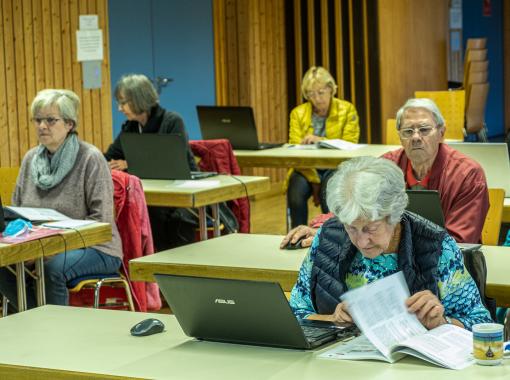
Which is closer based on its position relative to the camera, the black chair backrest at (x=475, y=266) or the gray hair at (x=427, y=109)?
the black chair backrest at (x=475, y=266)

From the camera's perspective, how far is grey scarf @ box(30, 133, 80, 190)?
5.27 m

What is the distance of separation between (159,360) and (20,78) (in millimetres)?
5805

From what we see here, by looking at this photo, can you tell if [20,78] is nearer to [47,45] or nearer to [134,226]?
[47,45]

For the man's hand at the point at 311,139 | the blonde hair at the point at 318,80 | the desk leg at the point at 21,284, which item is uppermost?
the blonde hair at the point at 318,80

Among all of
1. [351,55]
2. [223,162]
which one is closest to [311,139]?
[223,162]

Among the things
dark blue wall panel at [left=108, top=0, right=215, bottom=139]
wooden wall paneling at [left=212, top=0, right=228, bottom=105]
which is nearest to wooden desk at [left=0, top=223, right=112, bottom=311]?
dark blue wall panel at [left=108, top=0, right=215, bottom=139]

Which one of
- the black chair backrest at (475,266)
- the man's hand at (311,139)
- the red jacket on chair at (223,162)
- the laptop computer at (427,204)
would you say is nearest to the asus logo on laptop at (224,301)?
the black chair backrest at (475,266)

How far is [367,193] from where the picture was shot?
304 centimetres

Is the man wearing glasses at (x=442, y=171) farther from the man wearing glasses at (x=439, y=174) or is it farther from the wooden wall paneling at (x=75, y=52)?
the wooden wall paneling at (x=75, y=52)

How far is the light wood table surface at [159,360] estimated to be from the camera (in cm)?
264

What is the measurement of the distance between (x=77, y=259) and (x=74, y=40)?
405 cm

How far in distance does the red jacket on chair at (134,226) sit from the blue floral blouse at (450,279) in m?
2.10

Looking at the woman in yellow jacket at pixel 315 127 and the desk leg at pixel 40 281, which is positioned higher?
the woman in yellow jacket at pixel 315 127

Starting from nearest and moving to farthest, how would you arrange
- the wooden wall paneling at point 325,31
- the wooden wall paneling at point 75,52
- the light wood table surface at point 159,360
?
the light wood table surface at point 159,360 < the wooden wall paneling at point 75,52 < the wooden wall paneling at point 325,31
